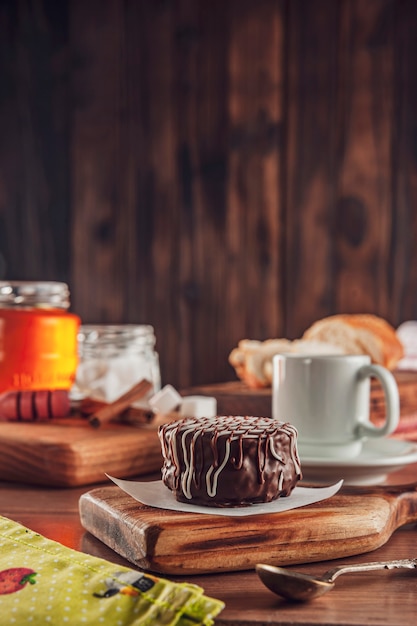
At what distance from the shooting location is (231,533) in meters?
0.71

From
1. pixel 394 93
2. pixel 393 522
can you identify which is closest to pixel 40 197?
pixel 394 93

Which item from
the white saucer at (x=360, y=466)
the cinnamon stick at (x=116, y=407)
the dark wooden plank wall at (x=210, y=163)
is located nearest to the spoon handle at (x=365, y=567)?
the white saucer at (x=360, y=466)

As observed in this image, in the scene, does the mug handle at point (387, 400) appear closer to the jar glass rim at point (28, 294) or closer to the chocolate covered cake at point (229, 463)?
the chocolate covered cake at point (229, 463)

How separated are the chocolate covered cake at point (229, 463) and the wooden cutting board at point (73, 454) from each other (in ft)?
0.97

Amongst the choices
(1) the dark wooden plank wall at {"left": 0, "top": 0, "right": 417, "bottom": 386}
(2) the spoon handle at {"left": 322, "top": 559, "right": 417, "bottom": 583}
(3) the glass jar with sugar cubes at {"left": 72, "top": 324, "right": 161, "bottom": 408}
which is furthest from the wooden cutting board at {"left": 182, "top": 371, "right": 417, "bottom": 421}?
(1) the dark wooden plank wall at {"left": 0, "top": 0, "right": 417, "bottom": 386}

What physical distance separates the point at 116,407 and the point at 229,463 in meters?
0.47

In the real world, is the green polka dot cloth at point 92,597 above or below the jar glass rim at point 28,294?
below

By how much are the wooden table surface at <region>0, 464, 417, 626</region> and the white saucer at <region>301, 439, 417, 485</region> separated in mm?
146

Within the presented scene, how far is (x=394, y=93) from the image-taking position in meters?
2.87

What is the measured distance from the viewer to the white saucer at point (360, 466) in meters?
1.00

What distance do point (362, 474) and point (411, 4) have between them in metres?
2.23

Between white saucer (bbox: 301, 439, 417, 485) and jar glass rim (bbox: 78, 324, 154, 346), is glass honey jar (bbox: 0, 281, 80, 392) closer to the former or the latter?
jar glass rim (bbox: 78, 324, 154, 346)

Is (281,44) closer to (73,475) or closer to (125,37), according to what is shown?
(125,37)

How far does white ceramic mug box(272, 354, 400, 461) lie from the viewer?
1051 millimetres
